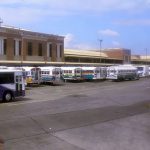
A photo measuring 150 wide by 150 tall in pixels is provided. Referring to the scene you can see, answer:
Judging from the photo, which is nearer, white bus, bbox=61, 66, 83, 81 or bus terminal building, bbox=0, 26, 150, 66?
white bus, bbox=61, 66, 83, 81

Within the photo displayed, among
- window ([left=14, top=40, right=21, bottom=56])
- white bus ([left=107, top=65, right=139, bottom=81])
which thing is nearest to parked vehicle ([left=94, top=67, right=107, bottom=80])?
white bus ([left=107, top=65, right=139, bottom=81])

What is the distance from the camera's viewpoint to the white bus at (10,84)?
2988cm

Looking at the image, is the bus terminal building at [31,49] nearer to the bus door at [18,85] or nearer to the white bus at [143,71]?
the white bus at [143,71]

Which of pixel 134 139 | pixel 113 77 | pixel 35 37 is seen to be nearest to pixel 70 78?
pixel 113 77

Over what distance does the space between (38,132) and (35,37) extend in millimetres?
62258

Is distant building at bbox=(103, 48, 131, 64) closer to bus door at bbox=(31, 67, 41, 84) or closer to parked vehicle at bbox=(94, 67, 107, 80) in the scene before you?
parked vehicle at bbox=(94, 67, 107, 80)

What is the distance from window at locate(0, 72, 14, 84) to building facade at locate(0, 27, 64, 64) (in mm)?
37786

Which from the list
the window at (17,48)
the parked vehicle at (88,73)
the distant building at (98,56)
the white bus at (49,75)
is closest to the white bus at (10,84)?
the white bus at (49,75)

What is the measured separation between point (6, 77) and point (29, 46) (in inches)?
1878

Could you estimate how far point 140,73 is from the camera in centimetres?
8625

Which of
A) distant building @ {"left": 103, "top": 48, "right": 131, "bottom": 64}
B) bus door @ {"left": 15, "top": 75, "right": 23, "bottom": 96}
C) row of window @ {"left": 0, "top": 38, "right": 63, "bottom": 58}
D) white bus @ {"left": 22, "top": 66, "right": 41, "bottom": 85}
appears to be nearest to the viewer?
bus door @ {"left": 15, "top": 75, "right": 23, "bottom": 96}

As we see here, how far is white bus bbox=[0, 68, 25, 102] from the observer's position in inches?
1176

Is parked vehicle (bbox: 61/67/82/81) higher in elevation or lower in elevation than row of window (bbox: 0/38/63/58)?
lower

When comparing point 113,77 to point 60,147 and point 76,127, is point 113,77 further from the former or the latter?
point 60,147
